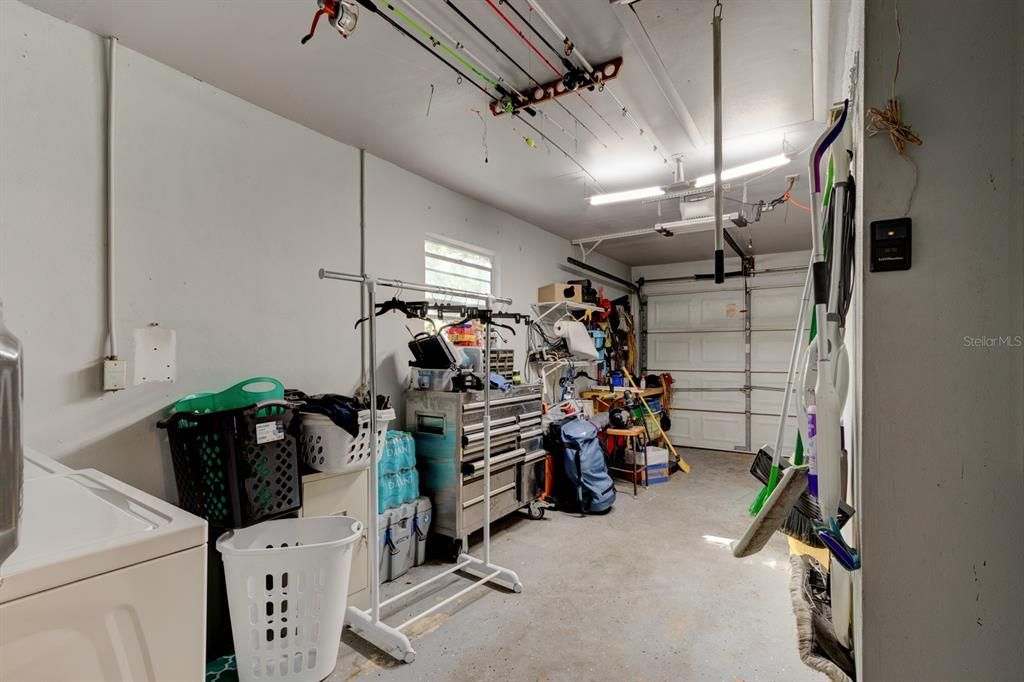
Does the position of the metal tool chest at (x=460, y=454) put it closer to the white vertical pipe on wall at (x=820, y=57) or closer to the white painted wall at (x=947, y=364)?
the white painted wall at (x=947, y=364)

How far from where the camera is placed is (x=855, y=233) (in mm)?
1190

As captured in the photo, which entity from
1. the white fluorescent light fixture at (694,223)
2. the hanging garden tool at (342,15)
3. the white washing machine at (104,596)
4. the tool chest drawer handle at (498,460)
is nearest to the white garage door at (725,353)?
the white fluorescent light fixture at (694,223)

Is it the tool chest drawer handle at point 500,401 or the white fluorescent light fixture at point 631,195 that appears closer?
the tool chest drawer handle at point 500,401

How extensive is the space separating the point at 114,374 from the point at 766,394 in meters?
7.00

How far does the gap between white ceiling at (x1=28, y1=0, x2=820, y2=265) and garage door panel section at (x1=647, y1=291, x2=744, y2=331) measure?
3428 millimetres

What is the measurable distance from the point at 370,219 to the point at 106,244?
1.47 metres

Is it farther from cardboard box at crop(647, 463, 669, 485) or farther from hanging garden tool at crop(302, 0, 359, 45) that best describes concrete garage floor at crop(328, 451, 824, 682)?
hanging garden tool at crop(302, 0, 359, 45)

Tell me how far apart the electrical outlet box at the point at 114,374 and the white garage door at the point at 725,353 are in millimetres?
6706

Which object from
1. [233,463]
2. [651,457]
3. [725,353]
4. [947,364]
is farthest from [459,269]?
[725,353]

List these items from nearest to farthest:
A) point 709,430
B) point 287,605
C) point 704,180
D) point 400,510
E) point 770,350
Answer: point 287,605
point 400,510
point 704,180
point 770,350
point 709,430

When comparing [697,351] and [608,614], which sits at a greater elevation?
[697,351]

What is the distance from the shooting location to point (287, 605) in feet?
5.91

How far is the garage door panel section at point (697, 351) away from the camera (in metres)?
6.73

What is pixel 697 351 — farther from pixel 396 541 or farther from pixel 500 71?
pixel 500 71
